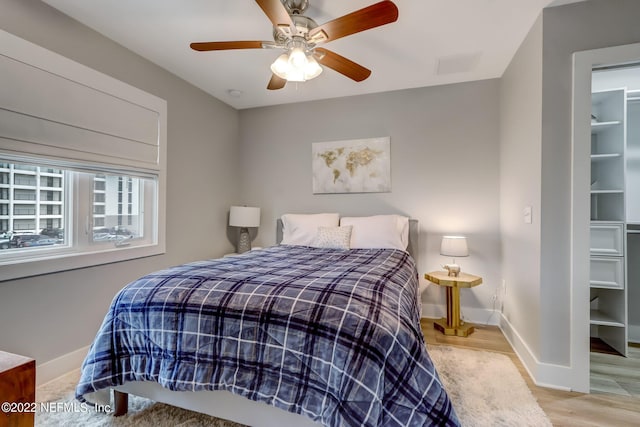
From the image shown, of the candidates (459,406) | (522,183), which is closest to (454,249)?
(522,183)

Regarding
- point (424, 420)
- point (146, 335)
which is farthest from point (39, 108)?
point (424, 420)

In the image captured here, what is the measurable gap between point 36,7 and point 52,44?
215mm

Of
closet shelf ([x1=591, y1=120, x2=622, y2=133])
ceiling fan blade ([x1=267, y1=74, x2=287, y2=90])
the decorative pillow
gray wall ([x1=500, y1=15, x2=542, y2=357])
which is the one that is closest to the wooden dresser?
ceiling fan blade ([x1=267, y1=74, x2=287, y2=90])

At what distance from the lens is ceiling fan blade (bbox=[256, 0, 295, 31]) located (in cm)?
152

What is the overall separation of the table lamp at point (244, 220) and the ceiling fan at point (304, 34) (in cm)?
195

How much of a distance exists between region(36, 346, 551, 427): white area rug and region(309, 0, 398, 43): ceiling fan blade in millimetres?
2165

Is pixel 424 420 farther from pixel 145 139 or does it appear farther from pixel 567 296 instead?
pixel 145 139

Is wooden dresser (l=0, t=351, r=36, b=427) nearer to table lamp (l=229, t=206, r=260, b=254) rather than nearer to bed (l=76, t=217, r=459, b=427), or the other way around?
bed (l=76, t=217, r=459, b=427)

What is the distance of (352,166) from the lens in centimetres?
356

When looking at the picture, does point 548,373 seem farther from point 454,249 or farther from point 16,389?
point 16,389

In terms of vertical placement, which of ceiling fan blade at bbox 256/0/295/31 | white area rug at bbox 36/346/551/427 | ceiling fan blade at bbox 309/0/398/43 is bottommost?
white area rug at bbox 36/346/551/427

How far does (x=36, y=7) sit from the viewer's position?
1956mm

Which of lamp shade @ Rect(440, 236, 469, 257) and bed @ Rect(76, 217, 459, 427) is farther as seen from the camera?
lamp shade @ Rect(440, 236, 469, 257)

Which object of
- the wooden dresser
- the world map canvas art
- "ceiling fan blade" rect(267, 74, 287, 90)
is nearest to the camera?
the wooden dresser
